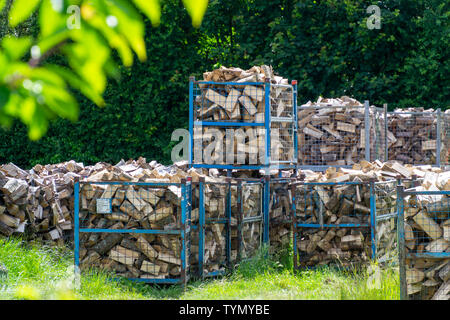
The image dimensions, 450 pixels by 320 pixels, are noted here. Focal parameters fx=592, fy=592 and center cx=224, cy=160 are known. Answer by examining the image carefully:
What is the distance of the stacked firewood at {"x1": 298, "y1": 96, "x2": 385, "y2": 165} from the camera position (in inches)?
483

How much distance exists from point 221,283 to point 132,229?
50.0 inches

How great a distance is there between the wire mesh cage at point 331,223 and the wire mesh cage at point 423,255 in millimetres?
2266

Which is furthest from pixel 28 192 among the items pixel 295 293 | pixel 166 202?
pixel 295 293

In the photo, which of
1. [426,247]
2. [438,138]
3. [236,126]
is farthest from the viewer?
[438,138]

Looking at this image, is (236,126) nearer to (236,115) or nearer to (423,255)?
(236,115)

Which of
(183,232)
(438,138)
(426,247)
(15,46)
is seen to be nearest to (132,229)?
(183,232)

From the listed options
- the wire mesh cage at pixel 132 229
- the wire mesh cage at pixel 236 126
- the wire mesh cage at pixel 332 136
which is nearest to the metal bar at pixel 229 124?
the wire mesh cage at pixel 236 126

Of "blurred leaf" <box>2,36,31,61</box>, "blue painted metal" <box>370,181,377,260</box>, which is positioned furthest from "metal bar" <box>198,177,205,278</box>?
"blurred leaf" <box>2,36,31,61</box>

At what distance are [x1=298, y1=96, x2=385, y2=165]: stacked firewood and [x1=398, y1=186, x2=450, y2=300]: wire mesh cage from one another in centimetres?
671

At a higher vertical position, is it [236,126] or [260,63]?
[260,63]

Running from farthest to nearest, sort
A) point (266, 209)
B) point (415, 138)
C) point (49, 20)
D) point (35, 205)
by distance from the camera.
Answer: point (415, 138) < point (35, 205) < point (266, 209) < point (49, 20)

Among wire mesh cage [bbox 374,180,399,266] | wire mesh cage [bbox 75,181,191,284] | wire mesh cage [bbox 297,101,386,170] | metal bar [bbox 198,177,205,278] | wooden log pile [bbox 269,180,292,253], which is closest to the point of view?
wire mesh cage [bbox 75,181,191,284]

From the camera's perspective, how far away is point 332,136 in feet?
40.3

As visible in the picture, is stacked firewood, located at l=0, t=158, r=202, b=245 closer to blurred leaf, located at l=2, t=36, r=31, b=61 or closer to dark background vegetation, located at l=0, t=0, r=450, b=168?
blurred leaf, located at l=2, t=36, r=31, b=61
